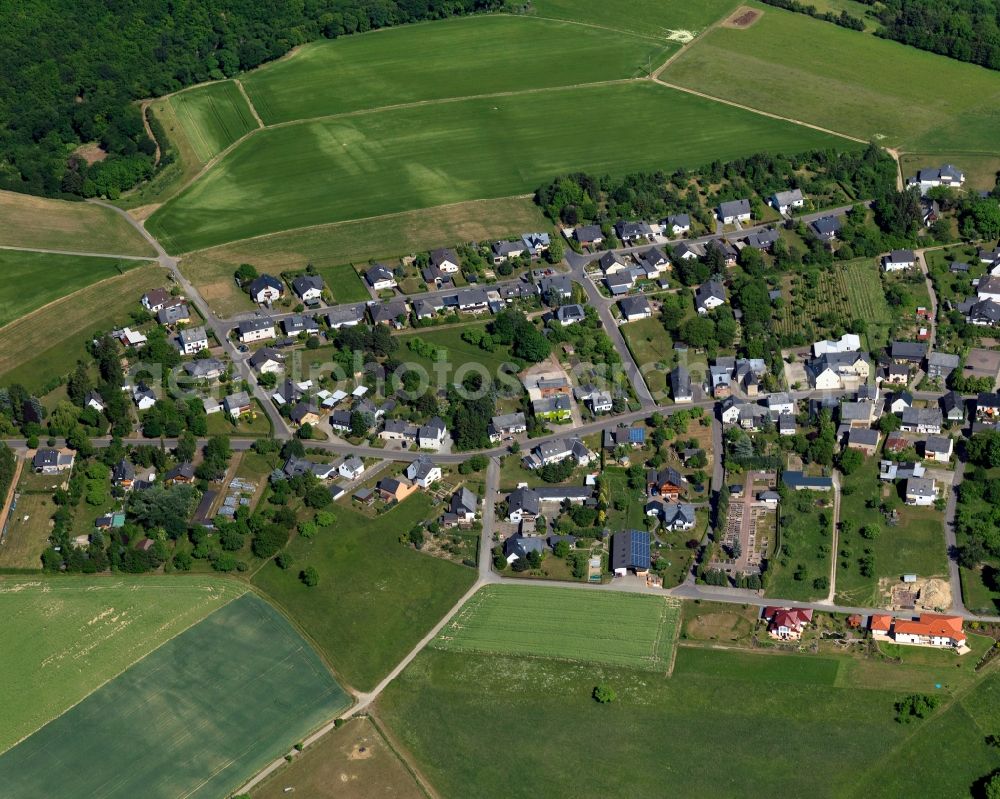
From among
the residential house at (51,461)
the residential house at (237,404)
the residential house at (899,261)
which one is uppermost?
the residential house at (899,261)

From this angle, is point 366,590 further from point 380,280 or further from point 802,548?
point 380,280

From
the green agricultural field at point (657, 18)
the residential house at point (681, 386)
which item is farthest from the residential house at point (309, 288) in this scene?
the green agricultural field at point (657, 18)

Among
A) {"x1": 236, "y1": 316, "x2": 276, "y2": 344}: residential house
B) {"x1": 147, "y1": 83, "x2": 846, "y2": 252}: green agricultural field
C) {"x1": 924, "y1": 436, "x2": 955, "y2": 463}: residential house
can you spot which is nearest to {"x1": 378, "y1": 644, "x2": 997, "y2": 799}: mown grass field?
{"x1": 924, "y1": 436, "x2": 955, "y2": 463}: residential house

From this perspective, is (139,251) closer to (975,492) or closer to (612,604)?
(612,604)

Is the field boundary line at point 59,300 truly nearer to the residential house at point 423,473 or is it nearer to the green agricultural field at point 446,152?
the green agricultural field at point 446,152

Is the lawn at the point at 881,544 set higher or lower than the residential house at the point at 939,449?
lower

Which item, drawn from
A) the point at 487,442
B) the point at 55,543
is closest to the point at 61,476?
the point at 55,543
